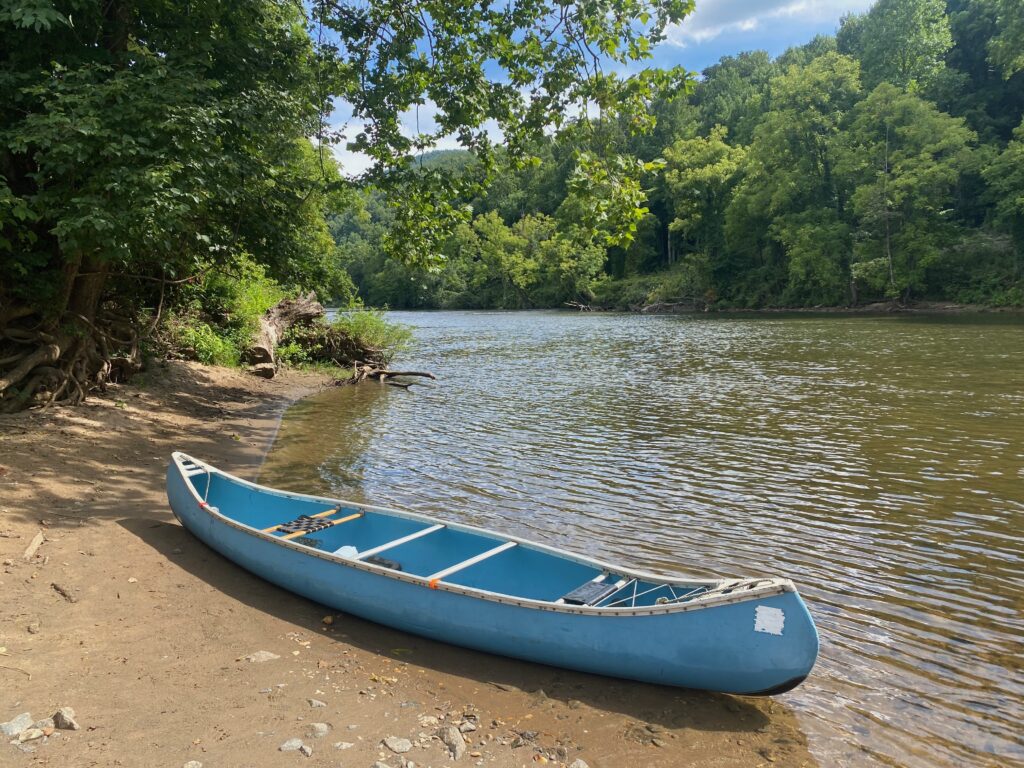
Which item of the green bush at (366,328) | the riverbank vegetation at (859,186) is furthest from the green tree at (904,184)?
the green bush at (366,328)

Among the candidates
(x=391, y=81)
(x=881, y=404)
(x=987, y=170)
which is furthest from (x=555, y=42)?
(x=987, y=170)

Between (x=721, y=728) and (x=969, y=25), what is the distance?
7694cm

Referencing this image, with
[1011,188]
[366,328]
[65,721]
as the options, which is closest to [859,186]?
[1011,188]

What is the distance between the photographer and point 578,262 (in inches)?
3625

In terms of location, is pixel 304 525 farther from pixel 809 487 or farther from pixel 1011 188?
pixel 1011 188

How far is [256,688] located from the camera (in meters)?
4.61

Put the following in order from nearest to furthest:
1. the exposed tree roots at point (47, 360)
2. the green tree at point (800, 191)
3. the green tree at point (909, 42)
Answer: the exposed tree roots at point (47, 360) → the green tree at point (800, 191) → the green tree at point (909, 42)

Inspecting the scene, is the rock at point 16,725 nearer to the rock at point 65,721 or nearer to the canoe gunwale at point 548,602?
the rock at point 65,721

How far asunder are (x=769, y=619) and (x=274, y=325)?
2023 cm

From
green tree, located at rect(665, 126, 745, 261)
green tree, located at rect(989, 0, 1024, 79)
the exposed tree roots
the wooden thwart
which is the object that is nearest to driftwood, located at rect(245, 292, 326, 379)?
the exposed tree roots

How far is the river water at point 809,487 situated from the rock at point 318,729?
Answer: 10.5ft

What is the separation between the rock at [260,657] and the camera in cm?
501

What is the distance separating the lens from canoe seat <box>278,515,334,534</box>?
6.82 metres

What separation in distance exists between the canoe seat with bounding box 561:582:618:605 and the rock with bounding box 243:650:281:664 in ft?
7.60
